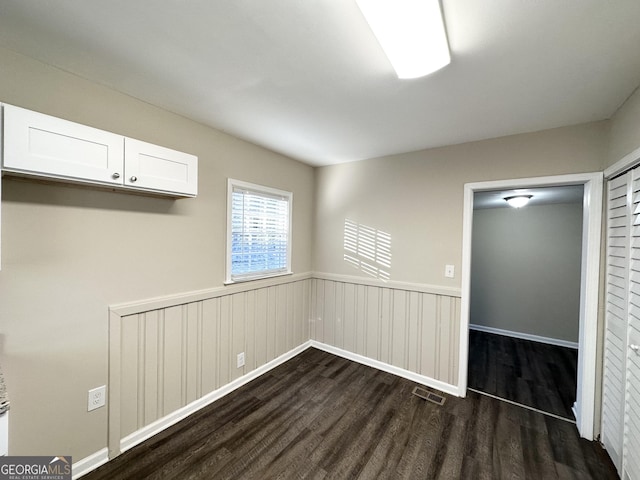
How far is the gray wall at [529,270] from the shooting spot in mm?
3949

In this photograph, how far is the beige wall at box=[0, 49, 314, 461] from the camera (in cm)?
140

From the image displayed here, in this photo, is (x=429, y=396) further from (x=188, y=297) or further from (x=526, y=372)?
(x=188, y=297)

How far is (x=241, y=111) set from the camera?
1.99 meters

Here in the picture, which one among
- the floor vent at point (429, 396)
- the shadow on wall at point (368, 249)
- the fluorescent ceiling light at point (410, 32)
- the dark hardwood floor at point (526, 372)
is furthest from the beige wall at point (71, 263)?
the dark hardwood floor at point (526, 372)

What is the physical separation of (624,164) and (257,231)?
2863 millimetres

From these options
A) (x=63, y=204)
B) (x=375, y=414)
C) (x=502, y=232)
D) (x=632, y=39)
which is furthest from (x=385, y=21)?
(x=502, y=232)

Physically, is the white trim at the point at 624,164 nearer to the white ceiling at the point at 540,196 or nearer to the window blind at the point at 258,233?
the white ceiling at the point at 540,196

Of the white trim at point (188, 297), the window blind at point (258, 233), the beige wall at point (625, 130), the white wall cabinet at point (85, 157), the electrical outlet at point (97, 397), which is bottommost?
the electrical outlet at point (97, 397)

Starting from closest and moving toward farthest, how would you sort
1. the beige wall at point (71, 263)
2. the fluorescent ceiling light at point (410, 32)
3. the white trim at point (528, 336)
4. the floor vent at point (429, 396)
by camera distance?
the fluorescent ceiling light at point (410, 32) → the beige wall at point (71, 263) → the floor vent at point (429, 396) → the white trim at point (528, 336)

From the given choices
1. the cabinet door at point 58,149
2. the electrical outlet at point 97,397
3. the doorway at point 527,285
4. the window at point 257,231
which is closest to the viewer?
the cabinet door at point 58,149

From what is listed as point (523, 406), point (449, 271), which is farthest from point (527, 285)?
point (449, 271)

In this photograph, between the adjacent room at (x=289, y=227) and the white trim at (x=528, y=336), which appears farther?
the white trim at (x=528, y=336)

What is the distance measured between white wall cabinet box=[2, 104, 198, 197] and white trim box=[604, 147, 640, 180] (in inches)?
111

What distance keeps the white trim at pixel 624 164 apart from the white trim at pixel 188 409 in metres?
3.34
